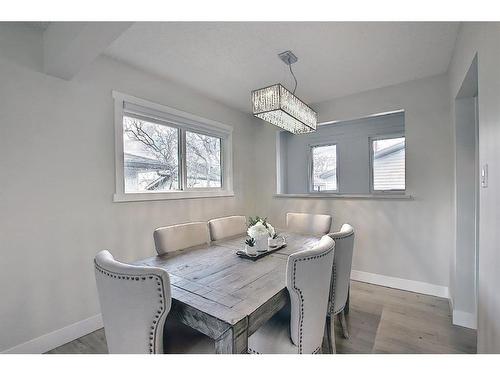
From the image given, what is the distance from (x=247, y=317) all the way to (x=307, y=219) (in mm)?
1935

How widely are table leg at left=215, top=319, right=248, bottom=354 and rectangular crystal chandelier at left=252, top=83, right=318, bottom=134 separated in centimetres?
143

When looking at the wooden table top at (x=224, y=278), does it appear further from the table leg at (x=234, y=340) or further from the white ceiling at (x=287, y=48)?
the white ceiling at (x=287, y=48)

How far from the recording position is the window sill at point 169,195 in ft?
7.60

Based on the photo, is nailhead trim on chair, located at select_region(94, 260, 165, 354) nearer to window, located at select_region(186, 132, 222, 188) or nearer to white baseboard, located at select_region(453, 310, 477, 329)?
window, located at select_region(186, 132, 222, 188)

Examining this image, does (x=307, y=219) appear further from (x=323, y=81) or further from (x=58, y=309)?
(x=58, y=309)

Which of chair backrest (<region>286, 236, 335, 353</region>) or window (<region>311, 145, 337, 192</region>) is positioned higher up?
window (<region>311, 145, 337, 192</region>)

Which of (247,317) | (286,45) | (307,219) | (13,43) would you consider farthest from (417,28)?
(13,43)

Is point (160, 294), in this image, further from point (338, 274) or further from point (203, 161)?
point (203, 161)

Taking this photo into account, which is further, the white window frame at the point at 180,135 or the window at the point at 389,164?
Result: the window at the point at 389,164

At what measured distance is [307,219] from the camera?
280 cm

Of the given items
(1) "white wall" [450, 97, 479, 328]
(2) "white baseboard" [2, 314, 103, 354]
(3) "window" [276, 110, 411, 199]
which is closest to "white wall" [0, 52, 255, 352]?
(2) "white baseboard" [2, 314, 103, 354]

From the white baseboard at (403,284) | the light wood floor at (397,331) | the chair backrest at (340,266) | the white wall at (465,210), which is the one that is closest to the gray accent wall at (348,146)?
the white baseboard at (403,284)

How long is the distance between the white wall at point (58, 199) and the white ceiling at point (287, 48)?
45 cm

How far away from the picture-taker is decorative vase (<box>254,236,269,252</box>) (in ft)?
6.05
